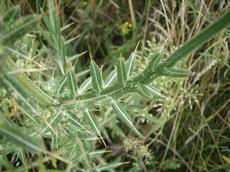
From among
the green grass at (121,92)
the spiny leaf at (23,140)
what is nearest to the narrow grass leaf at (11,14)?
the spiny leaf at (23,140)

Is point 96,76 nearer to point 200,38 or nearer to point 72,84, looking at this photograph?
point 72,84

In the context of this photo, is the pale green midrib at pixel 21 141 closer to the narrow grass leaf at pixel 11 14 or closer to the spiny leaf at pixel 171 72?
the narrow grass leaf at pixel 11 14

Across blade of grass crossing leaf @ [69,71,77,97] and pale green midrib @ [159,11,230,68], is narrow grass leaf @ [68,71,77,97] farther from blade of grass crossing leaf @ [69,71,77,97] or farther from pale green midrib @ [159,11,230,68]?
pale green midrib @ [159,11,230,68]

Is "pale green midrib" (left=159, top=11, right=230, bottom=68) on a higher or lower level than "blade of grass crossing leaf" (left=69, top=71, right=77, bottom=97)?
higher

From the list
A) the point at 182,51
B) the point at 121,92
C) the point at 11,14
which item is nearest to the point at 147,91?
the point at 121,92

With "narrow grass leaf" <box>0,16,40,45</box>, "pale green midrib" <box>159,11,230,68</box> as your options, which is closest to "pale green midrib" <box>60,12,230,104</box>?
"pale green midrib" <box>159,11,230,68</box>

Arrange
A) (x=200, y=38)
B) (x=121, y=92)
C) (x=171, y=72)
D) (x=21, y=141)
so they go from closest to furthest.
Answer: (x=21, y=141)
(x=200, y=38)
(x=171, y=72)
(x=121, y=92)

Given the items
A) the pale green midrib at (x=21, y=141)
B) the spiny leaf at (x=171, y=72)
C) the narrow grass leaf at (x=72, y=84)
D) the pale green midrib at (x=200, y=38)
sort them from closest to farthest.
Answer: the pale green midrib at (x=21, y=141) < the pale green midrib at (x=200, y=38) < the spiny leaf at (x=171, y=72) < the narrow grass leaf at (x=72, y=84)
